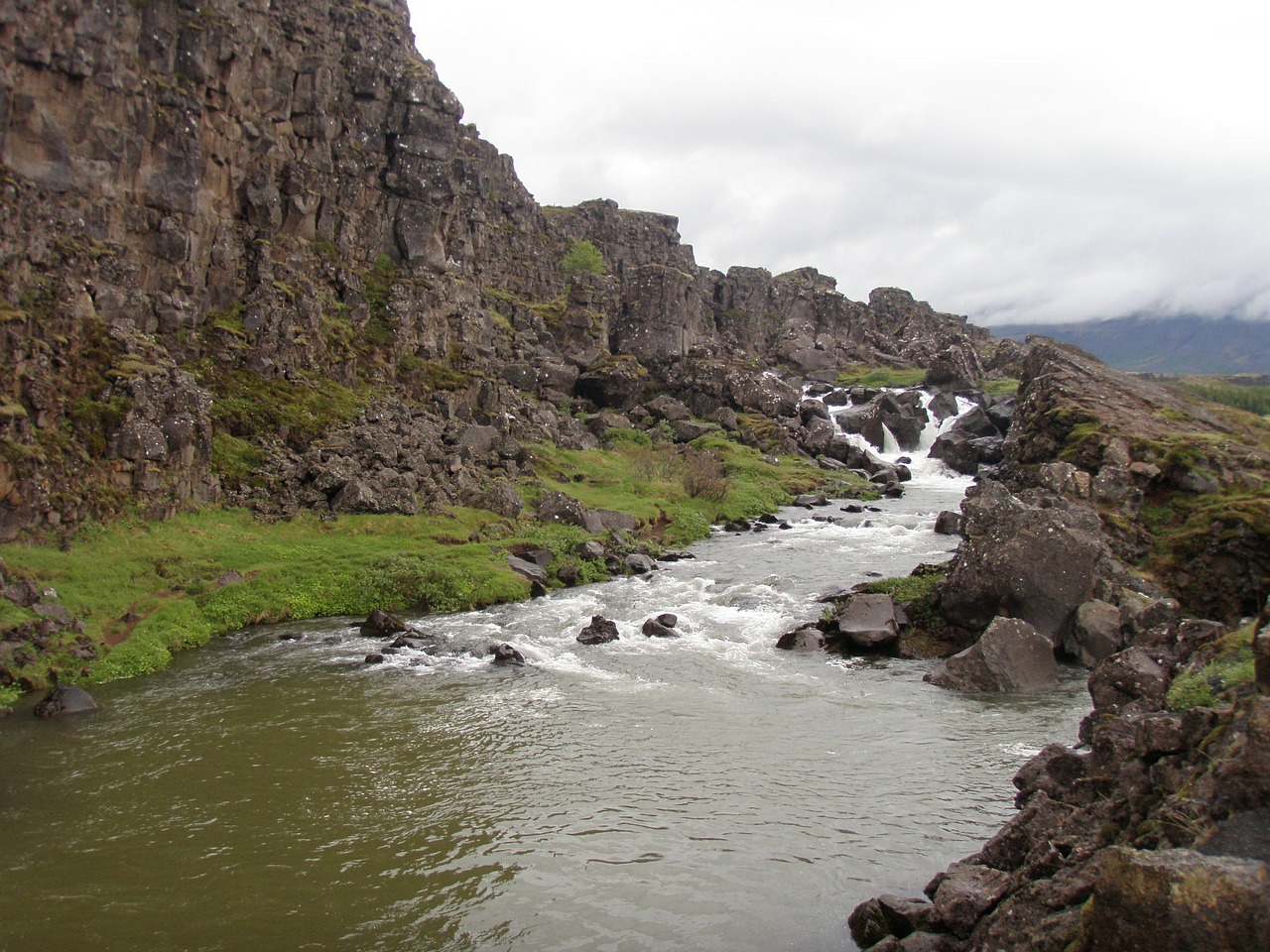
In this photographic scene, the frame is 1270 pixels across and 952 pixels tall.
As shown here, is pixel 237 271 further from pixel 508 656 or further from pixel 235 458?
pixel 508 656

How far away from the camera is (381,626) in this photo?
29.6 meters

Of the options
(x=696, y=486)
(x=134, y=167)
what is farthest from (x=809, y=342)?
(x=134, y=167)

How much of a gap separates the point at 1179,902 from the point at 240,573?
32.6 m

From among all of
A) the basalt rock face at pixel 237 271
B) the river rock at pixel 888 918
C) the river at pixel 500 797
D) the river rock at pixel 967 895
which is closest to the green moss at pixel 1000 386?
the basalt rock face at pixel 237 271

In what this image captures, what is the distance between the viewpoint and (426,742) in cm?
1956

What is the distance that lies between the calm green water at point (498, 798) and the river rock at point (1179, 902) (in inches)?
200

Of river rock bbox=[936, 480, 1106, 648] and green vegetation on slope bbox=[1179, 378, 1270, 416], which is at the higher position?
green vegetation on slope bbox=[1179, 378, 1270, 416]

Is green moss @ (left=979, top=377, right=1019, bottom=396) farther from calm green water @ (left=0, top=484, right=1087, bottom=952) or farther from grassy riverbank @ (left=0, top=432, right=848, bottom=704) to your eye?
calm green water @ (left=0, top=484, right=1087, bottom=952)

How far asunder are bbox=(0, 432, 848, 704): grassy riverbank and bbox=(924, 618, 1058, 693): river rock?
18.6m

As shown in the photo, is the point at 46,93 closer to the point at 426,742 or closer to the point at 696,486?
the point at 426,742

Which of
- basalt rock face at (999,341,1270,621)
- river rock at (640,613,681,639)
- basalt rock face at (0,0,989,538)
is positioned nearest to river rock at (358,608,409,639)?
river rock at (640,613,681,639)

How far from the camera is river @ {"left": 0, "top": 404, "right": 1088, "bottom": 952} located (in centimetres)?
1255

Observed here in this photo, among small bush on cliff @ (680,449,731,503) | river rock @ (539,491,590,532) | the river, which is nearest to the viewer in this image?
the river

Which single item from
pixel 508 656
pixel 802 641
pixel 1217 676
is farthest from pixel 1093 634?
pixel 508 656
